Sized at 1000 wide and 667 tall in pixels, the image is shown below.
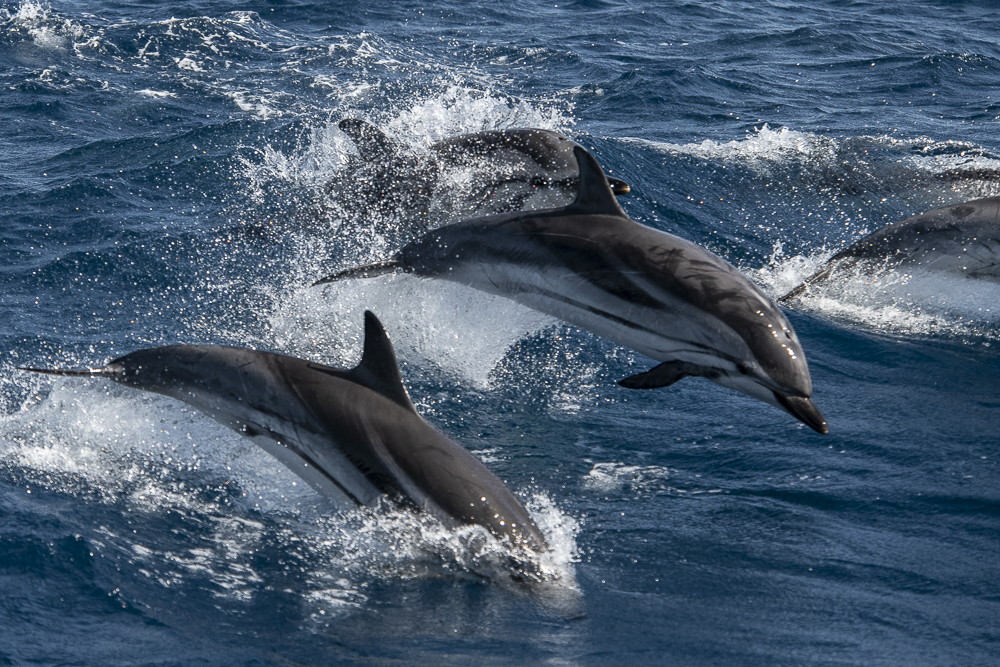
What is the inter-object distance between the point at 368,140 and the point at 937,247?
6.17 m

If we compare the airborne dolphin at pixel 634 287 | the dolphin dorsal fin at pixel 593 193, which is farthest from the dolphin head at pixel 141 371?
the dolphin dorsal fin at pixel 593 193

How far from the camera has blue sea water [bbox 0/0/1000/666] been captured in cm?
585

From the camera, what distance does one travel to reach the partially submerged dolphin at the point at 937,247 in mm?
10570

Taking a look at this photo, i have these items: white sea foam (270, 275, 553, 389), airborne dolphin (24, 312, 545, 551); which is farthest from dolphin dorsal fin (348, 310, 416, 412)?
white sea foam (270, 275, 553, 389)

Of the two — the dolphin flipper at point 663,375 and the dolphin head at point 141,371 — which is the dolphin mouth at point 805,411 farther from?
the dolphin head at point 141,371

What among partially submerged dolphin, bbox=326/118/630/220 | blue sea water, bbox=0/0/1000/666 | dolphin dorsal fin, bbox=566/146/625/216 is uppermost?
dolphin dorsal fin, bbox=566/146/625/216

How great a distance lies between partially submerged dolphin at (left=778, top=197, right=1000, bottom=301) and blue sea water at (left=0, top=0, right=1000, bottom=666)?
0.23 metres

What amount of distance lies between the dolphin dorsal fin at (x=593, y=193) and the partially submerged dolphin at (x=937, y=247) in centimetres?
353

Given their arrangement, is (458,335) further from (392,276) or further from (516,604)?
(516,604)

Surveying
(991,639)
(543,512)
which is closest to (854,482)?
(991,639)

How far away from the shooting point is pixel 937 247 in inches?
424

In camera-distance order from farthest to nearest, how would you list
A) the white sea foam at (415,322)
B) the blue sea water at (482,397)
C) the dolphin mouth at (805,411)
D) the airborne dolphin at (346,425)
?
the white sea foam at (415,322) < the dolphin mouth at (805,411) < the airborne dolphin at (346,425) < the blue sea water at (482,397)

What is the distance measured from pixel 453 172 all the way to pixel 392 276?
6.00 ft

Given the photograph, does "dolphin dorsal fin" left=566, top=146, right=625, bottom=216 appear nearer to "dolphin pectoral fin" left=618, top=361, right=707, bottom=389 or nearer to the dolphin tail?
"dolphin pectoral fin" left=618, top=361, right=707, bottom=389
